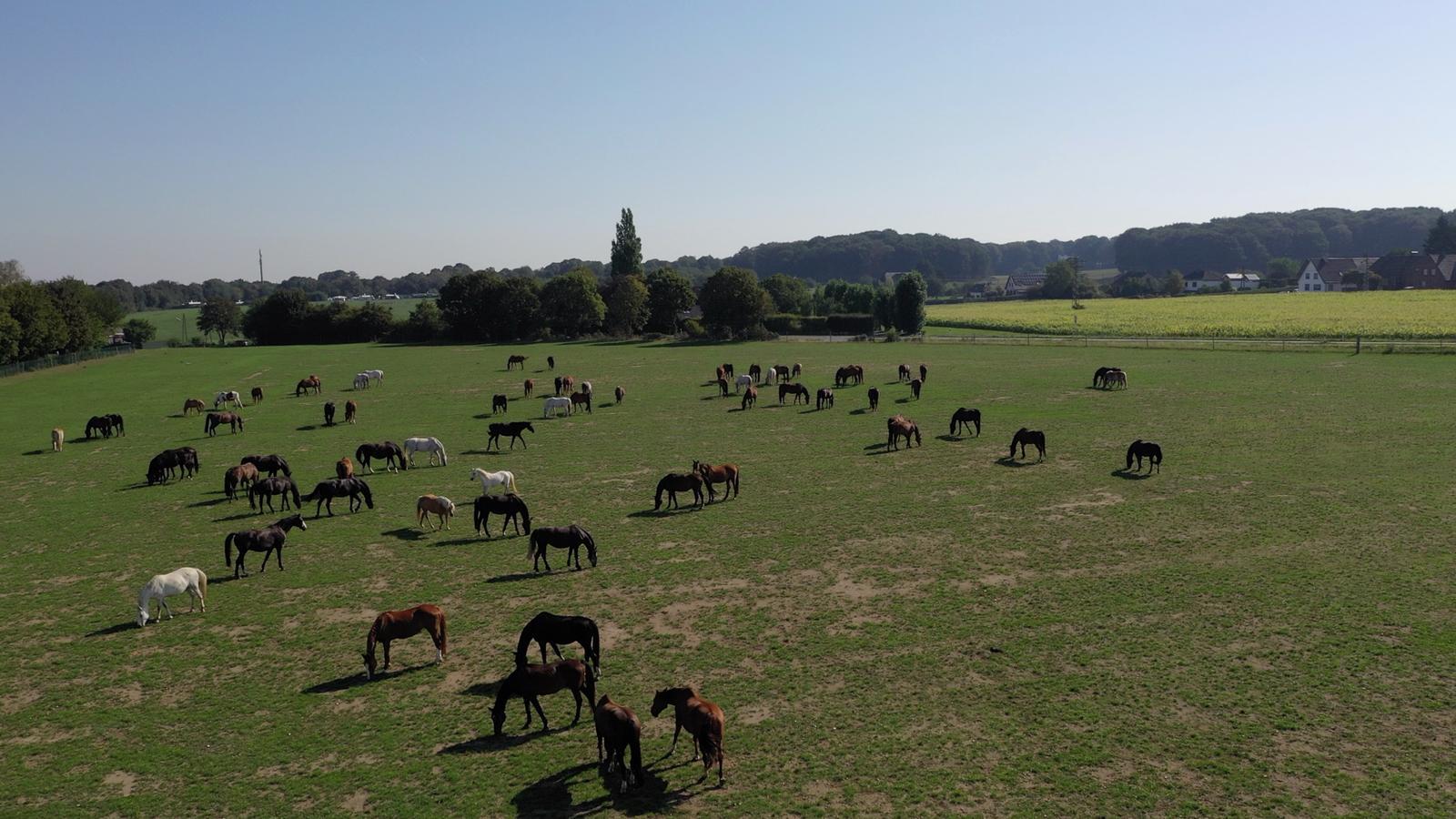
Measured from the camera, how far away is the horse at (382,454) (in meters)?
27.8

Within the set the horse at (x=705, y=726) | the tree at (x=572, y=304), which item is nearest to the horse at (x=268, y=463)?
the horse at (x=705, y=726)

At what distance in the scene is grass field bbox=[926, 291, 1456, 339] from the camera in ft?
240

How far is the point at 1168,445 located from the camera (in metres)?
28.8

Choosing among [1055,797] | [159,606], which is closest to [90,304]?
[159,606]

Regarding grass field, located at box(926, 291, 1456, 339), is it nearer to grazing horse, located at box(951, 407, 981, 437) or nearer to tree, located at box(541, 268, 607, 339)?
tree, located at box(541, 268, 607, 339)

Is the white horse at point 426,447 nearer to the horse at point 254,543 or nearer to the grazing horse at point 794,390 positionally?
the horse at point 254,543

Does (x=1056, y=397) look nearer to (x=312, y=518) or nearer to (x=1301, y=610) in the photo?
(x=1301, y=610)

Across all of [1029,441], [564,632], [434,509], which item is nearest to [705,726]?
[564,632]

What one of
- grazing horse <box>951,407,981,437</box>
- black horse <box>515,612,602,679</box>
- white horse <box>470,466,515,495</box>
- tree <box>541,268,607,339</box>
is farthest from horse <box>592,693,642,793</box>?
tree <box>541,268,607,339</box>

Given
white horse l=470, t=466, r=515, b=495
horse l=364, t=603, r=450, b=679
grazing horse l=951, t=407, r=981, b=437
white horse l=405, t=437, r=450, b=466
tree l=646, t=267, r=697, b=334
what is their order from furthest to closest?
tree l=646, t=267, r=697, b=334
grazing horse l=951, t=407, r=981, b=437
white horse l=405, t=437, r=450, b=466
white horse l=470, t=466, r=515, b=495
horse l=364, t=603, r=450, b=679

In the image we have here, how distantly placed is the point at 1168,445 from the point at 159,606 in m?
28.4

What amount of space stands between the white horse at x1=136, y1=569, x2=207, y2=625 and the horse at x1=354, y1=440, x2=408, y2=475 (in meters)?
11.6

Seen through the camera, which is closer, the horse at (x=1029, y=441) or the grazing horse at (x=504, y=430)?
the horse at (x=1029, y=441)

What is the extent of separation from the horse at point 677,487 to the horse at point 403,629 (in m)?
9.27
